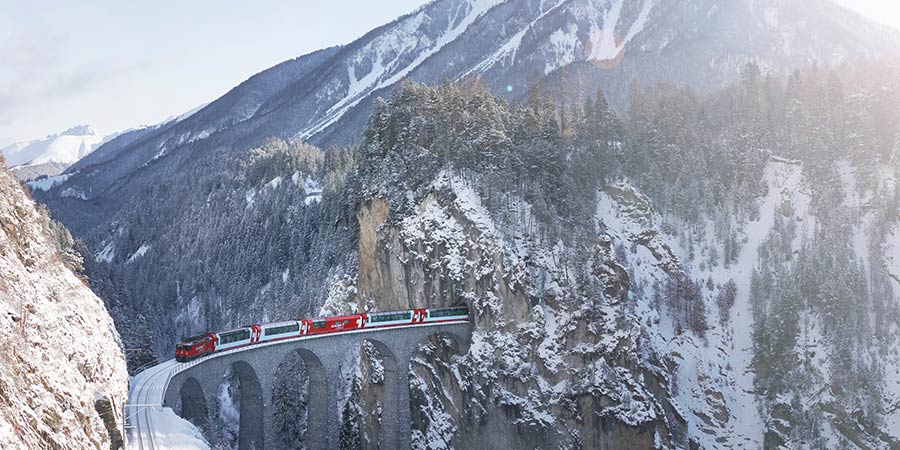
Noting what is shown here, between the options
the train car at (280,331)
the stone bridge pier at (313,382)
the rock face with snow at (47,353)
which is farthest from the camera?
the train car at (280,331)

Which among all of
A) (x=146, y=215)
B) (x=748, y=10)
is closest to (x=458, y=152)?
(x=146, y=215)

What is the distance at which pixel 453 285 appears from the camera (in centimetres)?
6450

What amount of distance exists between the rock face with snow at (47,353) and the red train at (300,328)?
1055 centimetres

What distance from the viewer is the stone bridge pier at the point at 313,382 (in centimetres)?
4447

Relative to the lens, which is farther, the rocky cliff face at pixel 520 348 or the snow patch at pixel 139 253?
the snow patch at pixel 139 253

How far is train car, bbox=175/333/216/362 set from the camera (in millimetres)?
43094

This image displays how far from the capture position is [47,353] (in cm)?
2294

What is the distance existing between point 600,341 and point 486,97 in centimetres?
3098

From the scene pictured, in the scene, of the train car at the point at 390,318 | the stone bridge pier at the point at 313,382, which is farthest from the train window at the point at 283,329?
the train car at the point at 390,318

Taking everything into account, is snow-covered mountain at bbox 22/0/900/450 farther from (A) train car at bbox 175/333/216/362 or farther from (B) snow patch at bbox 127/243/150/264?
(B) snow patch at bbox 127/243/150/264

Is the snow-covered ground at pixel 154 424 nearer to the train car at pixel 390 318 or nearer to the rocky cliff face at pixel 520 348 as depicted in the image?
the train car at pixel 390 318

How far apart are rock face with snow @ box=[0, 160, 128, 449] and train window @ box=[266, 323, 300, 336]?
51.3 ft

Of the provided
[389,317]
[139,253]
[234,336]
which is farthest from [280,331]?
[139,253]

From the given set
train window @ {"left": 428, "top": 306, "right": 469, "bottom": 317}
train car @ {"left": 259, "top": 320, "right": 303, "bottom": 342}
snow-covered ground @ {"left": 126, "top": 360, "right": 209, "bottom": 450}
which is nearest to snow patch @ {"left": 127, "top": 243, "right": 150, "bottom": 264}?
train window @ {"left": 428, "top": 306, "right": 469, "bottom": 317}
